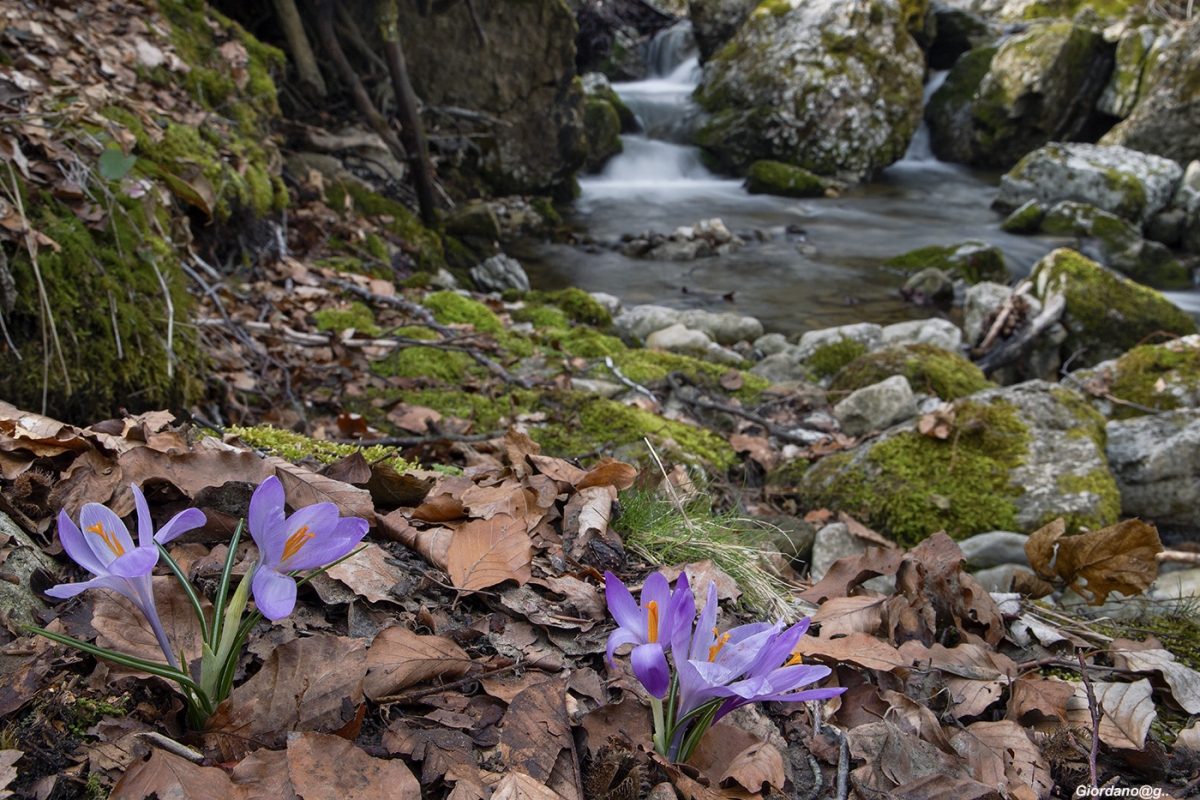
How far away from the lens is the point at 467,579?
1.66 metres

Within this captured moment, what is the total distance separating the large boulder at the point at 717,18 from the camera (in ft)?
61.3

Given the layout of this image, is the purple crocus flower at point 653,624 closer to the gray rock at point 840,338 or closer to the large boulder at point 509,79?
the gray rock at point 840,338

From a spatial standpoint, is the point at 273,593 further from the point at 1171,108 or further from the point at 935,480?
the point at 1171,108

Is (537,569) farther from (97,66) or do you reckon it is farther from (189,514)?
(97,66)

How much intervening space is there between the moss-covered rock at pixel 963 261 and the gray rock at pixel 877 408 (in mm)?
6796

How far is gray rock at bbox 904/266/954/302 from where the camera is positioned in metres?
9.87

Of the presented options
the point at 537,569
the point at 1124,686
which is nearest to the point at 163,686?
the point at 537,569

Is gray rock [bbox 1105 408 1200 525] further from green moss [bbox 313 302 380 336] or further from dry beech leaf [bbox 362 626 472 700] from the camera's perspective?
green moss [bbox 313 302 380 336]

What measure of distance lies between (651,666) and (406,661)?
52cm

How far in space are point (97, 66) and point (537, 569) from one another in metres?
4.43

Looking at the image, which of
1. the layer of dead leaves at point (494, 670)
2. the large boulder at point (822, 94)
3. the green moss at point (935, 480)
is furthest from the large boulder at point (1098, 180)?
the layer of dead leaves at point (494, 670)

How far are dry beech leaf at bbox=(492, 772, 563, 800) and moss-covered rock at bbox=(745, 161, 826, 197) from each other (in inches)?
603

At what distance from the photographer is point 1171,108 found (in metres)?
14.8

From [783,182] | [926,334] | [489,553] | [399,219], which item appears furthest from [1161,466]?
[783,182]
